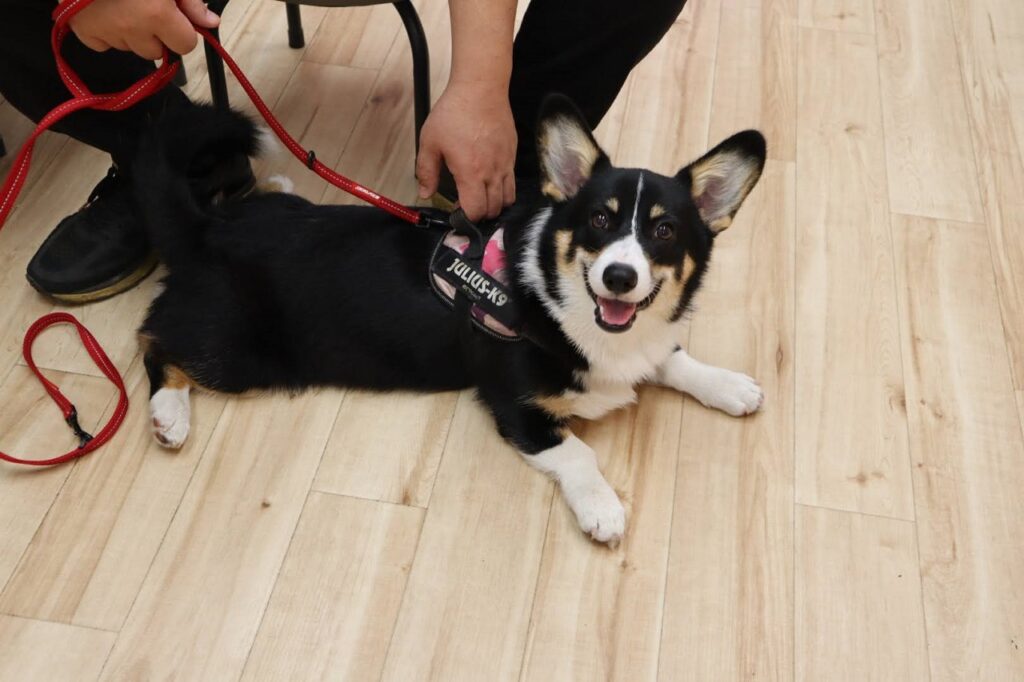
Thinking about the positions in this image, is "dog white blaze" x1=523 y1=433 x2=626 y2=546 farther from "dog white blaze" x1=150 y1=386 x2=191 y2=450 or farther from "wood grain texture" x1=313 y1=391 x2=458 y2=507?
"dog white blaze" x1=150 y1=386 x2=191 y2=450

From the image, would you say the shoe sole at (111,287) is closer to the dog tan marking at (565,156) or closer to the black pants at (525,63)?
the black pants at (525,63)

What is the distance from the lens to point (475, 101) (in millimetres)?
1413

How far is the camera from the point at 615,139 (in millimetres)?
2217

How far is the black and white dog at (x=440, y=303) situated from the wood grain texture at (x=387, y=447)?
4cm

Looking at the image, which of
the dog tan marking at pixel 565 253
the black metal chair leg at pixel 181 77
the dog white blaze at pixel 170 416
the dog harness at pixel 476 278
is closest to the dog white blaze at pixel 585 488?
the dog harness at pixel 476 278

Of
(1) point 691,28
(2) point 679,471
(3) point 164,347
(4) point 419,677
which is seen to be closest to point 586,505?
(2) point 679,471

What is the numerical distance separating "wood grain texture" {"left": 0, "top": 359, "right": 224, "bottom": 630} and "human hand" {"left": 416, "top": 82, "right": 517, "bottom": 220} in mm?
612

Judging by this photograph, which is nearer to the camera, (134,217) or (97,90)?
(97,90)

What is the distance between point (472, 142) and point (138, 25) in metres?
0.50

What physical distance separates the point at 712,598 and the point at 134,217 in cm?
131

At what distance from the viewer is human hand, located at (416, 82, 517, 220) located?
1414 millimetres

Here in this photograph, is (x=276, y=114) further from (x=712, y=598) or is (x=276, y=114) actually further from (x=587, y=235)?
(x=712, y=598)

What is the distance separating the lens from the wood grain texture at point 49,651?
A: 1.33m

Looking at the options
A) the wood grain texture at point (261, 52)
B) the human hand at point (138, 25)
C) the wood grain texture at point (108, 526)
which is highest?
the human hand at point (138, 25)
